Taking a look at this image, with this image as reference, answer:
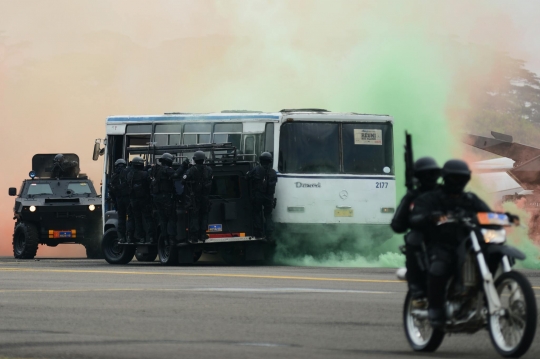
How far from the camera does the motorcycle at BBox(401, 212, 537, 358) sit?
32.0 feet

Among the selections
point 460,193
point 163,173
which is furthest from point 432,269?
point 163,173

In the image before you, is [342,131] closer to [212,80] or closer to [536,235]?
[536,235]

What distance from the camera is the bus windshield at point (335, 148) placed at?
26281 millimetres

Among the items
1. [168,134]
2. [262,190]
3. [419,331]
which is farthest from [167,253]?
[419,331]

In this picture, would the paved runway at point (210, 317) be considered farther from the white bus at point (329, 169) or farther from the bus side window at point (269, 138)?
the bus side window at point (269, 138)

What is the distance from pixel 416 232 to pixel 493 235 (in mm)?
624

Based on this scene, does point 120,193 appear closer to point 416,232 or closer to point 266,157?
point 266,157

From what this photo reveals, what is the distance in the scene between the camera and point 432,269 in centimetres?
1015

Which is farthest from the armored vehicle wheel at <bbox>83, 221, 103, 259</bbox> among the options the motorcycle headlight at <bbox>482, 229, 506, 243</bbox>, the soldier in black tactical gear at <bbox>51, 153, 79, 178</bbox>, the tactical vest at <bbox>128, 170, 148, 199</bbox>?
the motorcycle headlight at <bbox>482, 229, 506, 243</bbox>

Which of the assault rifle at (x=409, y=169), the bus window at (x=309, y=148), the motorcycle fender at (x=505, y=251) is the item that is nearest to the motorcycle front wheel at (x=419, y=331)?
the motorcycle fender at (x=505, y=251)

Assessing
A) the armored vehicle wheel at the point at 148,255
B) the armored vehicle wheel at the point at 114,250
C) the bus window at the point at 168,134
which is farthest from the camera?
the bus window at the point at 168,134

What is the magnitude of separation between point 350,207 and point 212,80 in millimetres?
22946

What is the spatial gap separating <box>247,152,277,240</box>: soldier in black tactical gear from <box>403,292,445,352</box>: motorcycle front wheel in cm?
1430

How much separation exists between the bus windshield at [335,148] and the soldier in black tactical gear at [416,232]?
15.4 m
